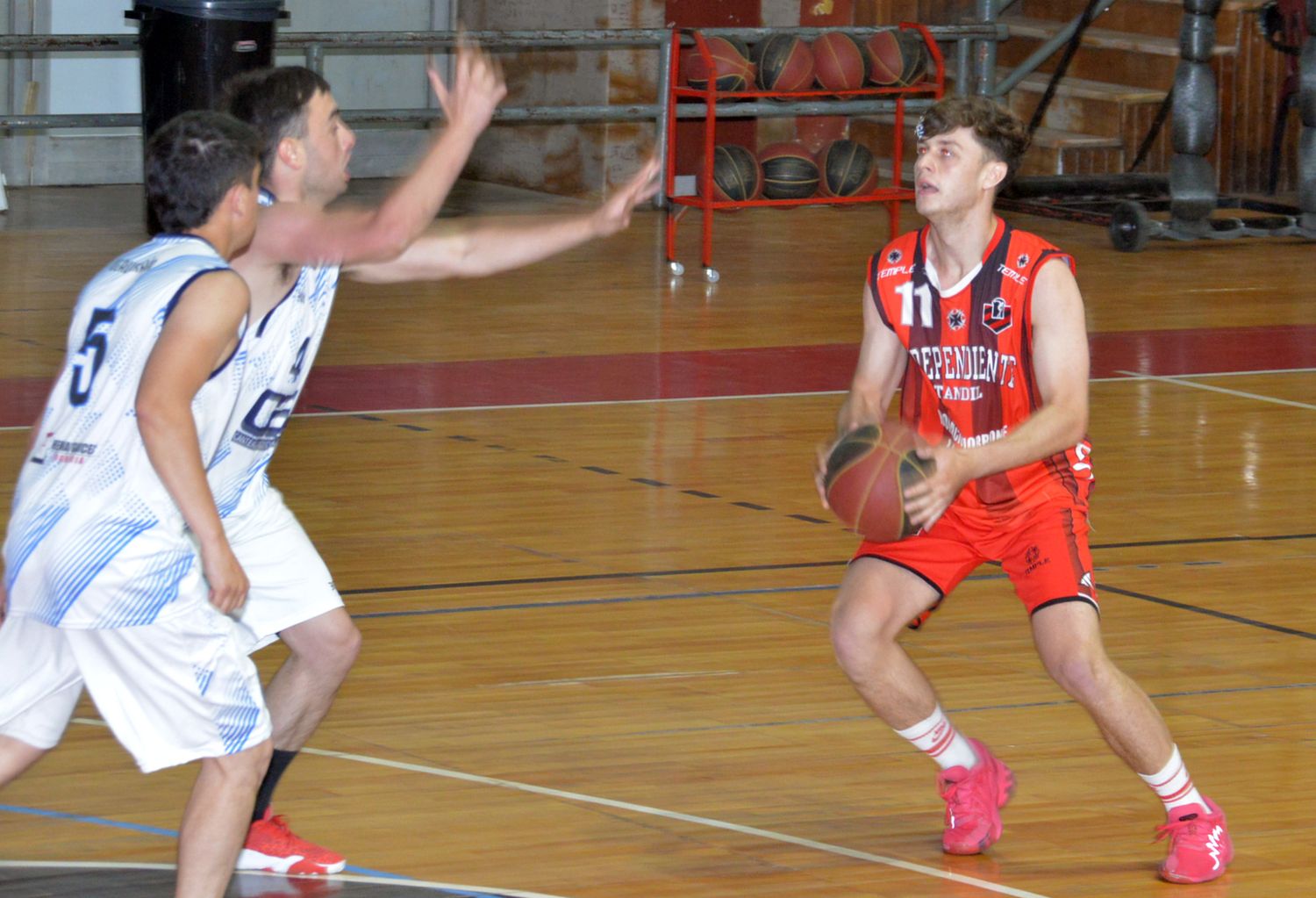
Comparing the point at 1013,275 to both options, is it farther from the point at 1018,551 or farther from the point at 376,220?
the point at 376,220

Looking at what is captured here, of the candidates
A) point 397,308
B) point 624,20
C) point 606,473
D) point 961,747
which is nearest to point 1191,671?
point 961,747

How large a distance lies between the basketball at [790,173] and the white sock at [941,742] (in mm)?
8535

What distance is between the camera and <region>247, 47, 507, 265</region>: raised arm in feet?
11.7

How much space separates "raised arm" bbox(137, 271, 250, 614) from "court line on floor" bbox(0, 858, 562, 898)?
842mm

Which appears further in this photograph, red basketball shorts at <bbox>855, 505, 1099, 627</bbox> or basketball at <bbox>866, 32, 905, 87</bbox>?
basketball at <bbox>866, 32, 905, 87</bbox>

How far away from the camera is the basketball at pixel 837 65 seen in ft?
39.9

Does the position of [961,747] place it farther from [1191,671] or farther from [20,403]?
[20,403]

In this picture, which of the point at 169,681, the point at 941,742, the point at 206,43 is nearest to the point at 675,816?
the point at 941,742

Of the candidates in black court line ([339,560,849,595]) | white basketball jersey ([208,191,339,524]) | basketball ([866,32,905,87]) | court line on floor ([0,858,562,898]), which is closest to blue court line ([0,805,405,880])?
court line on floor ([0,858,562,898])

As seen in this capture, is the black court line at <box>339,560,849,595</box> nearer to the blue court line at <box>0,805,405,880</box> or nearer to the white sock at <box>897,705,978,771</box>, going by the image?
the blue court line at <box>0,805,405,880</box>

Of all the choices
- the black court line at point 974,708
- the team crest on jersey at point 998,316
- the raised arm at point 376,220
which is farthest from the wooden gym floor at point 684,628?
the raised arm at point 376,220

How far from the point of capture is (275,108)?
12.3ft

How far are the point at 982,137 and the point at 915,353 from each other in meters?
0.44

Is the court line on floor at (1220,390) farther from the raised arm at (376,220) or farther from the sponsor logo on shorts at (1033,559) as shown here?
the raised arm at (376,220)
